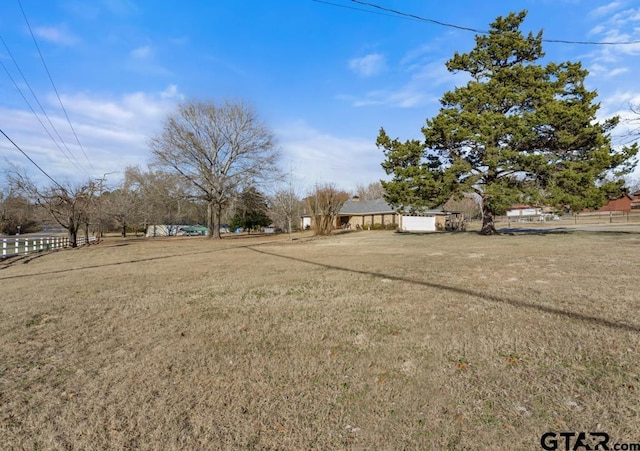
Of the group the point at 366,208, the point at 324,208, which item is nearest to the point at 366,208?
the point at 366,208

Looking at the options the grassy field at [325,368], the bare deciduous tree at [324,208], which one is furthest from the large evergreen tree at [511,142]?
the grassy field at [325,368]

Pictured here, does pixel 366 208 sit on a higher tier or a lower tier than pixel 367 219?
higher

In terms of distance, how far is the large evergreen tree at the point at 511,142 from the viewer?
17.6m

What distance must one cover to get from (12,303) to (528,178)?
22777mm

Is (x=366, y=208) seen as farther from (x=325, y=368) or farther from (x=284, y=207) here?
(x=325, y=368)

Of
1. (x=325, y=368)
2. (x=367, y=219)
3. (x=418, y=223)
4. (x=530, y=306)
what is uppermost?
(x=367, y=219)

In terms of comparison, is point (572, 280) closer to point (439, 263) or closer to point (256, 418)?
point (439, 263)

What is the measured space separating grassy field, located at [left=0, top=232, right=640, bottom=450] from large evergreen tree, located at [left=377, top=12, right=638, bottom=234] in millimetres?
14117

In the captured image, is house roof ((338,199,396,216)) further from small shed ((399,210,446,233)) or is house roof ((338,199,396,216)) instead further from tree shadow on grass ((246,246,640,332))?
tree shadow on grass ((246,246,640,332))

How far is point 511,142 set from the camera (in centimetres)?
1956

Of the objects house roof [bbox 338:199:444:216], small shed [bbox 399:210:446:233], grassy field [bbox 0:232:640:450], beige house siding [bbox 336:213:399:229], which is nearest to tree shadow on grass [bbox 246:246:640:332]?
grassy field [bbox 0:232:640:450]

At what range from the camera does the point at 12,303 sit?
6.16m

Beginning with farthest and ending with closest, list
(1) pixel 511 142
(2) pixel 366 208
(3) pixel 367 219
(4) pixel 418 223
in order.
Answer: (2) pixel 366 208, (3) pixel 367 219, (4) pixel 418 223, (1) pixel 511 142

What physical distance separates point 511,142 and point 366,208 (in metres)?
A: 28.3
